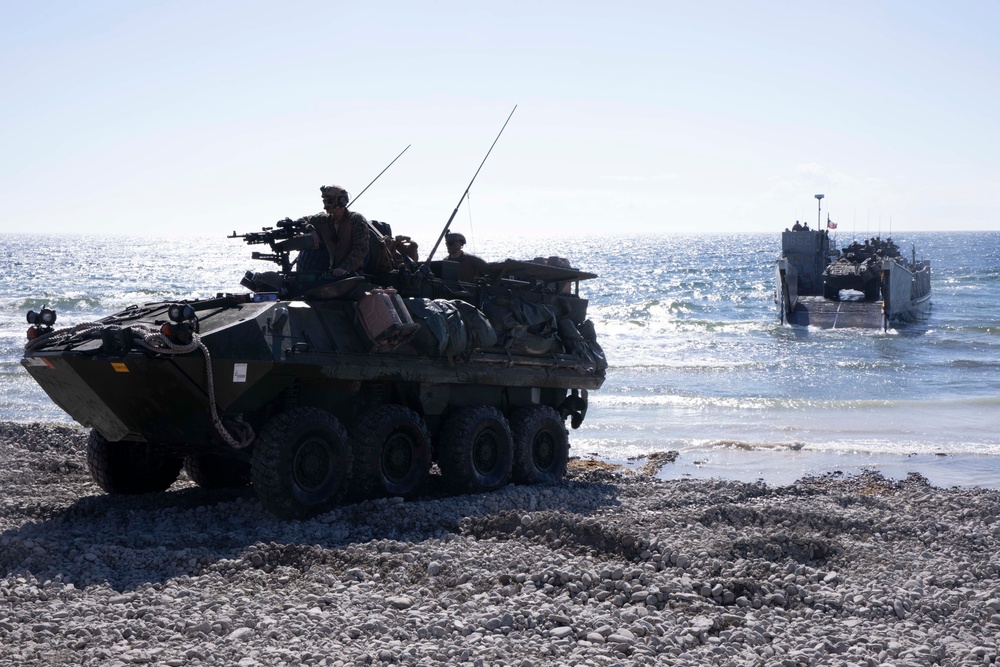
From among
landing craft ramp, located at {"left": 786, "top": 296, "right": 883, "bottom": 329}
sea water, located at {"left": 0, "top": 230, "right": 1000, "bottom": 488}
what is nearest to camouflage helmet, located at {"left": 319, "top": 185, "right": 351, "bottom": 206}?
sea water, located at {"left": 0, "top": 230, "right": 1000, "bottom": 488}

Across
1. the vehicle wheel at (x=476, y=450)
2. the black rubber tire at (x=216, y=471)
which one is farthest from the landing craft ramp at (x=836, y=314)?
the black rubber tire at (x=216, y=471)

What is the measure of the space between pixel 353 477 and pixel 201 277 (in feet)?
233

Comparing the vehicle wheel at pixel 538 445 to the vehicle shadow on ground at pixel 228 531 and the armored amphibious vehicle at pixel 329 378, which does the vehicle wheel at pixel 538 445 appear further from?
the vehicle shadow on ground at pixel 228 531

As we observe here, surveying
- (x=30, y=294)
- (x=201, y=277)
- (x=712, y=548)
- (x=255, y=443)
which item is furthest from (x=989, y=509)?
(x=201, y=277)

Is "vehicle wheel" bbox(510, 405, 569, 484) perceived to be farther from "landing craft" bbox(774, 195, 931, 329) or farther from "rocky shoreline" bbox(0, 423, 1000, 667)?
"landing craft" bbox(774, 195, 931, 329)

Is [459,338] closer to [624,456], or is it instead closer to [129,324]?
[129,324]

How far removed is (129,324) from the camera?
9.26 m

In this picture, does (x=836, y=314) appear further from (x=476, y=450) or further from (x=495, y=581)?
(x=495, y=581)

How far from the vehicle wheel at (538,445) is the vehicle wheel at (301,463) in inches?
97.7

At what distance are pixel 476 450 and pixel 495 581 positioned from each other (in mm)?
3837

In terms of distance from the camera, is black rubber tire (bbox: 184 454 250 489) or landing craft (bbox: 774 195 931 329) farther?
landing craft (bbox: 774 195 931 329)

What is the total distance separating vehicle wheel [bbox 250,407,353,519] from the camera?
30.8 ft

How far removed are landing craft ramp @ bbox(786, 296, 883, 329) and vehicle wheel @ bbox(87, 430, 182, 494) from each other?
108ft


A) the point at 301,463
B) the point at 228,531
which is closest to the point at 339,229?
the point at 301,463
